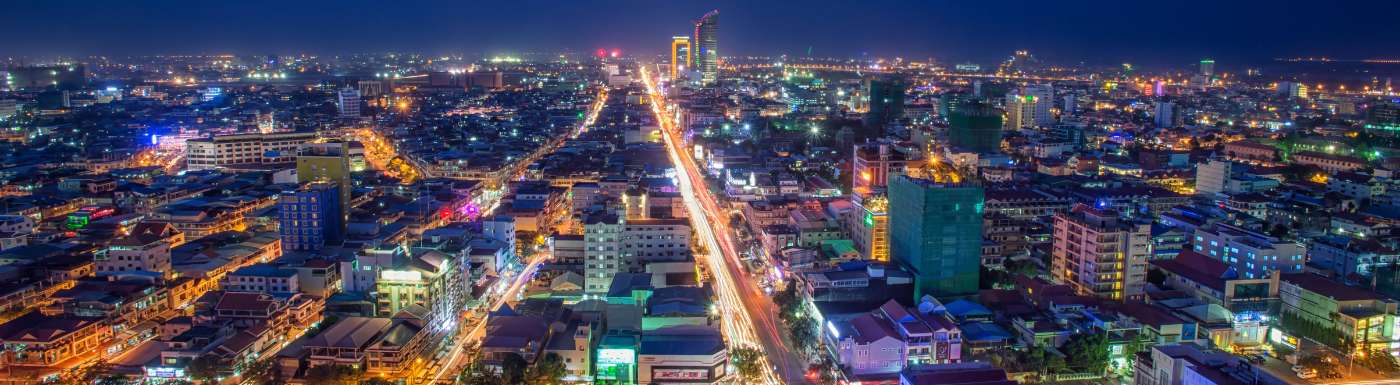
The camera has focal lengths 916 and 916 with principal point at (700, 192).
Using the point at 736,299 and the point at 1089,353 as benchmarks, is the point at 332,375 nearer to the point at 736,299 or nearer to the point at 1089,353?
the point at 736,299

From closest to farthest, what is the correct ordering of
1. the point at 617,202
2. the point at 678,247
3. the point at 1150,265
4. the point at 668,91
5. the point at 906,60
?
the point at 1150,265 → the point at 678,247 → the point at 617,202 → the point at 668,91 → the point at 906,60

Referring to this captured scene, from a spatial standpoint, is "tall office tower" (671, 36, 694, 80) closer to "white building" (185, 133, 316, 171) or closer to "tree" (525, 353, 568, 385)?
"white building" (185, 133, 316, 171)

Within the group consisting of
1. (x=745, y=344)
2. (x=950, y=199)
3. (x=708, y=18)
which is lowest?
(x=745, y=344)

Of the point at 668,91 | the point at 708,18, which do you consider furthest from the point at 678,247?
the point at 708,18

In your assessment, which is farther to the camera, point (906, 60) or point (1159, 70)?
point (906, 60)

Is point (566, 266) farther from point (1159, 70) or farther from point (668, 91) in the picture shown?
point (1159, 70)

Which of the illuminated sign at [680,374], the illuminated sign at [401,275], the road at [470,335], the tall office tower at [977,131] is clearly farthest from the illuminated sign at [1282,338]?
the tall office tower at [977,131]
